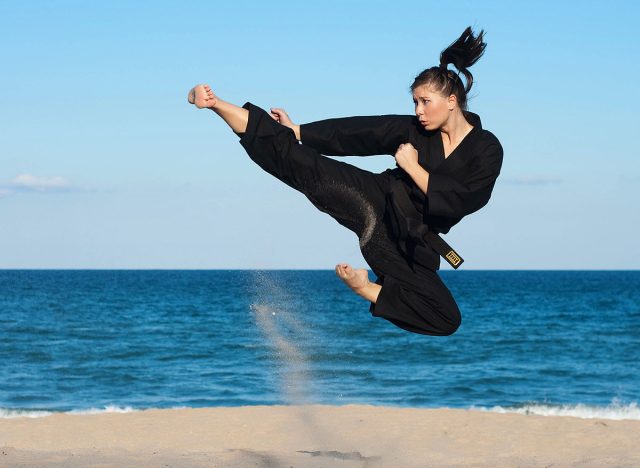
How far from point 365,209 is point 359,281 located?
0.55m

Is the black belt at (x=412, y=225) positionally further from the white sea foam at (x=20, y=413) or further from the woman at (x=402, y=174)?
the white sea foam at (x=20, y=413)

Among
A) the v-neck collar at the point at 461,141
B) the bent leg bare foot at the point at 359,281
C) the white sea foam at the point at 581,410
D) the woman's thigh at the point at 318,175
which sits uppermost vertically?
the v-neck collar at the point at 461,141

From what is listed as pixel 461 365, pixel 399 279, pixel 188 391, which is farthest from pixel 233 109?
pixel 461 365

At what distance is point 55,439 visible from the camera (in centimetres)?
1459

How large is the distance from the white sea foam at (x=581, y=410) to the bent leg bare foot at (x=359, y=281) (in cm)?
1342

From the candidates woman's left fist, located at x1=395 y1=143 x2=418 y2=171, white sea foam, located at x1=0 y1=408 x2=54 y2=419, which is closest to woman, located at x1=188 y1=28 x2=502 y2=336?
woman's left fist, located at x1=395 y1=143 x2=418 y2=171

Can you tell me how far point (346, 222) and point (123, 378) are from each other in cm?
1915

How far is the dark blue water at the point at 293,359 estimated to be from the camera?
20438 millimetres

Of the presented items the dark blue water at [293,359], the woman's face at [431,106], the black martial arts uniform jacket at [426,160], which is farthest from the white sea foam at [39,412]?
the woman's face at [431,106]

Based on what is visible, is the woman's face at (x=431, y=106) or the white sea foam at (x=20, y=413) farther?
the white sea foam at (x=20, y=413)

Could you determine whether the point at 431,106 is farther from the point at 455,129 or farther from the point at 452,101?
the point at 455,129

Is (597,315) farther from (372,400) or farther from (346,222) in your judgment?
(346,222)

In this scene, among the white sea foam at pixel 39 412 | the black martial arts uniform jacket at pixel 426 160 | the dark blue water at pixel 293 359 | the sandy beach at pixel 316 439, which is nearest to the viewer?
the black martial arts uniform jacket at pixel 426 160

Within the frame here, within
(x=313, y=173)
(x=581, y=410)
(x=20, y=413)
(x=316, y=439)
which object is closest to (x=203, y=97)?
(x=313, y=173)
